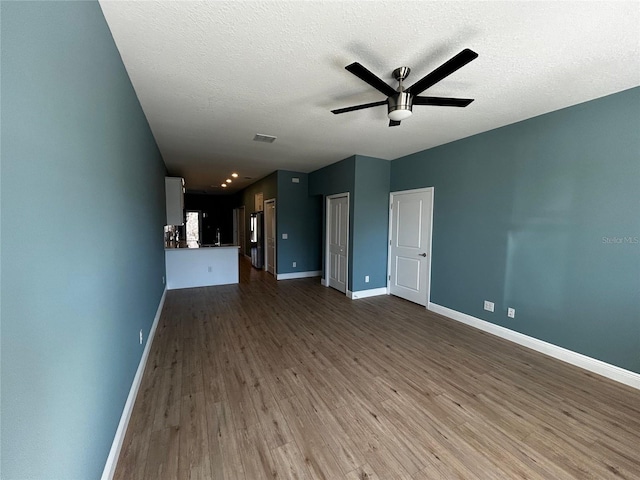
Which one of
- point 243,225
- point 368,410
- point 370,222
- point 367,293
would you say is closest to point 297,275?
point 367,293

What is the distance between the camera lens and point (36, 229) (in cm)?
83

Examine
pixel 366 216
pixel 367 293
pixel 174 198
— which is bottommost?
pixel 367 293

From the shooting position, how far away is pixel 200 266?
5.58 meters

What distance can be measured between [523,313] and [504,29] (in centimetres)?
291

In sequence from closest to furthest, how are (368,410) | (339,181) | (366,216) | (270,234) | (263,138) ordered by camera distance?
(368,410), (263,138), (366,216), (339,181), (270,234)

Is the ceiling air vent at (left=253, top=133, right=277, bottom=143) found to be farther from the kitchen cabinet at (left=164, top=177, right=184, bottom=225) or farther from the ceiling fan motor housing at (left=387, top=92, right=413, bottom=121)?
the kitchen cabinet at (left=164, top=177, right=184, bottom=225)

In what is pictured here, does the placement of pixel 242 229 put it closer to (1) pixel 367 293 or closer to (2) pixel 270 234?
(2) pixel 270 234

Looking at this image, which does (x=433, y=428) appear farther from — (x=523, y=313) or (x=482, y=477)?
(x=523, y=313)

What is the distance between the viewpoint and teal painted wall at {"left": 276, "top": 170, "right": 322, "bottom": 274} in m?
6.20

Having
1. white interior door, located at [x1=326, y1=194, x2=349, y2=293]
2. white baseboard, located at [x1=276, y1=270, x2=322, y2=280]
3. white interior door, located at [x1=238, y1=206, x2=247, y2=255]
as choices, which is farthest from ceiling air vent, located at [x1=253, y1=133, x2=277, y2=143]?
white interior door, located at [x1=238, y1=206, x2=247, y2=255]

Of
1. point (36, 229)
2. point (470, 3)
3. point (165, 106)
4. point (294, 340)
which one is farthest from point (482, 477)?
point (165, 106)

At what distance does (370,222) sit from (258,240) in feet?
12.9

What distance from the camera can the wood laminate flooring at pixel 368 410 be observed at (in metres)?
1.54

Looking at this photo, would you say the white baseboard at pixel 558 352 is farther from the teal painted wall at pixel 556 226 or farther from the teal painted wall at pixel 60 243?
the teal painted wall at pixel 60 243
